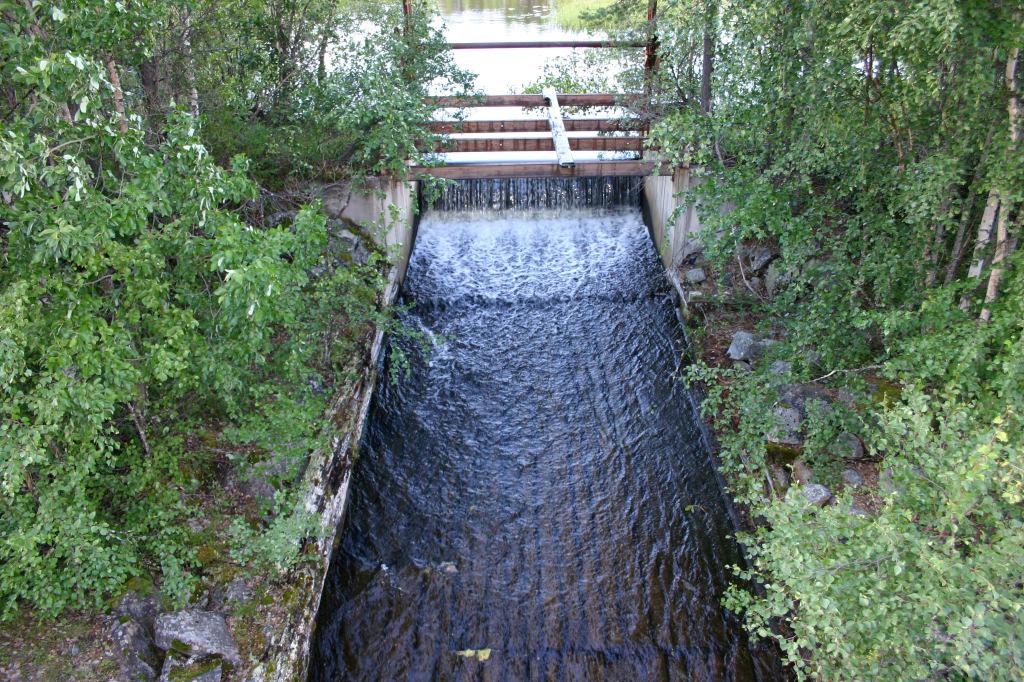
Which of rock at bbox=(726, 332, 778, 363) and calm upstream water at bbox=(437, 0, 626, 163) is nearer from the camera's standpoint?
rock at bbox=(726, 332, 778, 363)

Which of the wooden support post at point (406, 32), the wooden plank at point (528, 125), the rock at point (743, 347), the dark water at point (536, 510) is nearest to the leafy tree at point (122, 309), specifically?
the dark water at point (536, 510)

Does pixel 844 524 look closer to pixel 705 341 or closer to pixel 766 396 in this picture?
pixel 766 396

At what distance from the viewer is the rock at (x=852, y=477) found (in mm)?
7777

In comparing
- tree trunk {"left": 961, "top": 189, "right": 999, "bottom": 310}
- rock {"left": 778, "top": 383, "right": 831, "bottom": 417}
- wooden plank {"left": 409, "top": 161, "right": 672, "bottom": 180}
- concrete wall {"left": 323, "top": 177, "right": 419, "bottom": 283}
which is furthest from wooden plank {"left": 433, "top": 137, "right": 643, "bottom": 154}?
tree trunk {"left": 961, "top": 189, "right": 999, "bottom": 310}

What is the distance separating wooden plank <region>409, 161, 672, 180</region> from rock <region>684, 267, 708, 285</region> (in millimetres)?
1975

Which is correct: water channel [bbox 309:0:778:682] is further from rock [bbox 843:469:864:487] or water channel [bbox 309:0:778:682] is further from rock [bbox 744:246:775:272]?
rock [bbox 744:246:775:272]

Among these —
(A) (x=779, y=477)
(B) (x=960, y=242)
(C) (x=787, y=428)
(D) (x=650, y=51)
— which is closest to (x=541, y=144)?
(D) (x=650, y=51)

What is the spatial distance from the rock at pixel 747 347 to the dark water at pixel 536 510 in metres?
1.06

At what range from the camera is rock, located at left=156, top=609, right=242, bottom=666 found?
239 inches

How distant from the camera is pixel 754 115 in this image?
8.44 meters

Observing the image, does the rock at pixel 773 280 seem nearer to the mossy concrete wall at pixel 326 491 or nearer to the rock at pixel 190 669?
the mossy concrete wall at pixel 326 491

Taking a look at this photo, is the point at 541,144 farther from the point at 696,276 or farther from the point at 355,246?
the point at 355,246

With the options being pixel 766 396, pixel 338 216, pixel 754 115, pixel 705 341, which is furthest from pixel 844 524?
pixel 338 216

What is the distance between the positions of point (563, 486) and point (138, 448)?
5.20 metres
